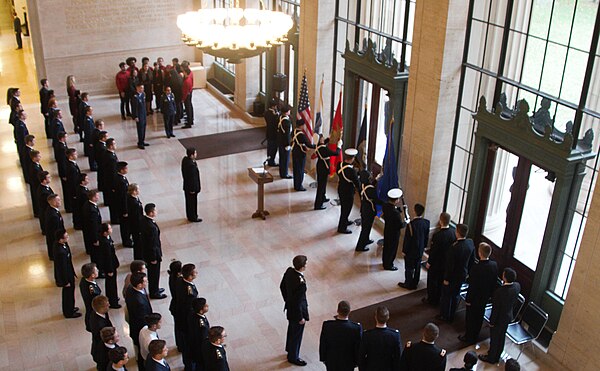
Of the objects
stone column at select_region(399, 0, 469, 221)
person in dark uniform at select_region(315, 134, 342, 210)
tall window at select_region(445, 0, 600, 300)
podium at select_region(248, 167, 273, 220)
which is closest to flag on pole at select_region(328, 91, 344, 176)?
person in dark uniform at select_region(315, 134, 342, 210)

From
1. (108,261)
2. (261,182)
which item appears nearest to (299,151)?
(261,182)

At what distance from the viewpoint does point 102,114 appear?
17.5 metres

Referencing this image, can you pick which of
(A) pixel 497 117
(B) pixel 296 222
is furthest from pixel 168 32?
(A) pixel 497 117

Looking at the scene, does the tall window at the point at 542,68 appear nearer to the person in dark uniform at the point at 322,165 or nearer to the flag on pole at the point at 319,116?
the person in dark uniform at the point at 322,165

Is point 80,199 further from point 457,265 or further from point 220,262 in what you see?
point 457,265

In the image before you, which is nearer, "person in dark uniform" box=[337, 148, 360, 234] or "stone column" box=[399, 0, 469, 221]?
"stone column" box=[399, 0, 469, 221]

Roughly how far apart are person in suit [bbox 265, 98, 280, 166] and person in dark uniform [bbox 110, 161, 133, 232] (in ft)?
11.9

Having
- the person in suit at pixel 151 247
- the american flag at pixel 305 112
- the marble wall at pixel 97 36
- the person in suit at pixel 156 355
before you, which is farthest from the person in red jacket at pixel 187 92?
Answer: the person in suit at pixel 156 355

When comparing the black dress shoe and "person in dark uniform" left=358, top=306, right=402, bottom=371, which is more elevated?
"person in dark uniform" left=358, top=306, right=402, bottom=371

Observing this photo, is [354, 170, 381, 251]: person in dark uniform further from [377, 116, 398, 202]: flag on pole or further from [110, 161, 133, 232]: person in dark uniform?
[110, 161, 133, 232]: person in dark uniform

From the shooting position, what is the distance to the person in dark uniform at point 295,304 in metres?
8.11

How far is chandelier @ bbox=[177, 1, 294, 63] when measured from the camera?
7.75 meters

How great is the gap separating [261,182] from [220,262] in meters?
1.79

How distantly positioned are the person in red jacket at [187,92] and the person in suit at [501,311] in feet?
33.3
